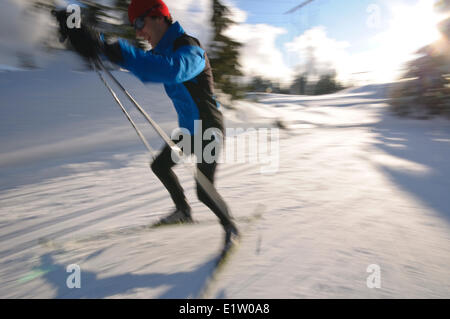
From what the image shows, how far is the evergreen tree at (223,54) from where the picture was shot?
7.65m

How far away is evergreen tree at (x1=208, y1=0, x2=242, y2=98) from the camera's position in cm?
765

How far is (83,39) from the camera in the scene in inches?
45.2

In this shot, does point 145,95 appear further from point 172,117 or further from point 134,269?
point 134,269

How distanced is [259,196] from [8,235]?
247 centimetres

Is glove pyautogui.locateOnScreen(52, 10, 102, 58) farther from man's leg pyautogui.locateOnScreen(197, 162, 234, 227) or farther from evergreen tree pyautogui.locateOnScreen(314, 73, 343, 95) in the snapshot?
evergreen tree pyautogui.locateOnScreen(314, 73, 343, 95)

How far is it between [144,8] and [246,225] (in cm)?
175

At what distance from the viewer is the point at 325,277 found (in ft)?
4.81

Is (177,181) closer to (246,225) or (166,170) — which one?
(166,170)

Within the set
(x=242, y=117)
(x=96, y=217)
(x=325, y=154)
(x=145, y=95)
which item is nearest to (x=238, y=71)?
(x=242, y=117)

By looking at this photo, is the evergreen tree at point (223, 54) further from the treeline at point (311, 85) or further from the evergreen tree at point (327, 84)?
the evergreen tree at point (327, 84)

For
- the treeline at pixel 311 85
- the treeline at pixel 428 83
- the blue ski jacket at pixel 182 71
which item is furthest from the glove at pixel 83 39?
the treeline at pixel 311 85

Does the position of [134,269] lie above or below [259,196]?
below

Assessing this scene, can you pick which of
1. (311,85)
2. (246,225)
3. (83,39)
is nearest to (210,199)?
(246,225)
